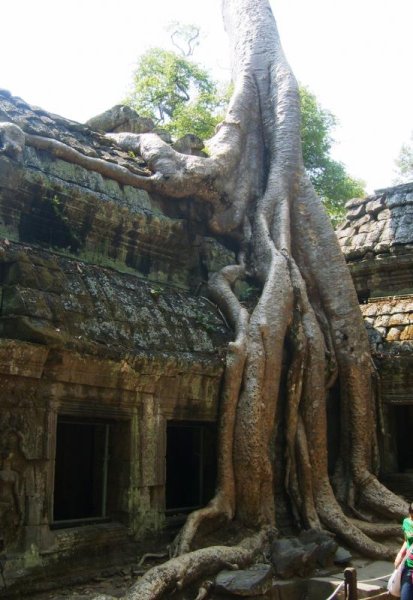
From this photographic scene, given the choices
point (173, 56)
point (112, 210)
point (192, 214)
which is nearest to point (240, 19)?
point (192, 214)

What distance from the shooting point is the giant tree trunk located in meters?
5.73

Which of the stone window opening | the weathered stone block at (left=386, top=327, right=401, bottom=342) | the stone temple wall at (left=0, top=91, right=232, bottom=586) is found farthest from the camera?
the weathered stone block at (left=386, top=327, right=401, bottom=342)

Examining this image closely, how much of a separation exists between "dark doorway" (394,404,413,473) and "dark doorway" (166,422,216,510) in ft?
8.67

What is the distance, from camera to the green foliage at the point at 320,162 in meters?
18.0

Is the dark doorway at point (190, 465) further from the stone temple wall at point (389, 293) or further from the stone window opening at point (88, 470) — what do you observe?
the stone temple wall at point (389, 293)

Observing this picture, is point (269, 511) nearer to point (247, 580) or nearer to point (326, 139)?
point (247, 580)

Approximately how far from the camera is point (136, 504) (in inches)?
205

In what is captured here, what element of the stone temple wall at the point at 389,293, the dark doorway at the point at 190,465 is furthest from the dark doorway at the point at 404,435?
the dark doorway at the point at 190,465

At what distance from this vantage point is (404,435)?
26.4 ft

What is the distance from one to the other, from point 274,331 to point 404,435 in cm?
277

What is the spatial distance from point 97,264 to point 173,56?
13659mm

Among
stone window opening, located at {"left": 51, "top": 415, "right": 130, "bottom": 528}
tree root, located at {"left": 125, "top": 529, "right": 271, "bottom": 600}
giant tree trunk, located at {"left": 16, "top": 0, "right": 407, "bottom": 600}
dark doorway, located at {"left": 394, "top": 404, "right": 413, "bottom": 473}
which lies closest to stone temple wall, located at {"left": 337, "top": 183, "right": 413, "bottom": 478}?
dark doorway, located at {"left": 394, "top": 404, "right": 413, "bottom": 473}

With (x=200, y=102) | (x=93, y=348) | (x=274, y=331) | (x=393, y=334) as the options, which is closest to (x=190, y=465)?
(x=274, y=331)

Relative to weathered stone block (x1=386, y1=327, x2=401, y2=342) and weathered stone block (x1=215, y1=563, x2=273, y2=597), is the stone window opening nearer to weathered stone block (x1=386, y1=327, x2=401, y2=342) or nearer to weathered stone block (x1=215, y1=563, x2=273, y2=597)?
weathered stone block (x1=215, y1=563, x2=273, y2=597)
